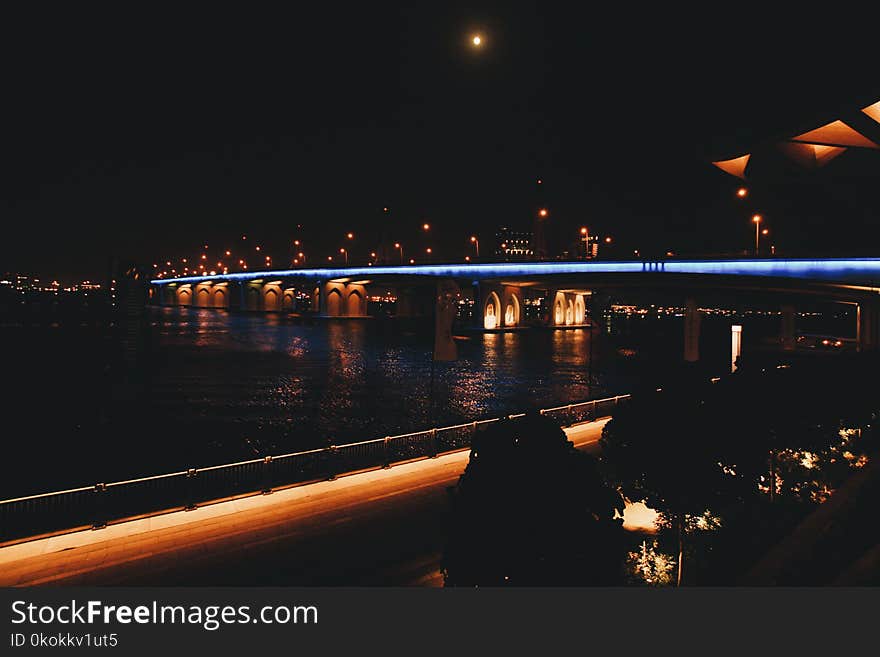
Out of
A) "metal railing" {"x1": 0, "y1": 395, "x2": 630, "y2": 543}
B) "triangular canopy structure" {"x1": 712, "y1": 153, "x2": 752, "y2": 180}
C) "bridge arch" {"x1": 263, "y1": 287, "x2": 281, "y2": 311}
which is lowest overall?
"metal railing" {"x1": 0, "y1": 395, "x2": 630, "y2": 543}

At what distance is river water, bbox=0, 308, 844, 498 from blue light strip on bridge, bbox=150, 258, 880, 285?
9939 millimetres

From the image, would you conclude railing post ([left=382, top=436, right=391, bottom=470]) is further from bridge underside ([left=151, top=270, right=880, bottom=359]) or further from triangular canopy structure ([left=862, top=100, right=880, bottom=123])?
triangular canopy structure ([left=862, top=100, right=880, bottom=123])

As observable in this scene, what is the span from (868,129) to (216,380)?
46.8 meters

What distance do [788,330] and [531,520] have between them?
260 feet

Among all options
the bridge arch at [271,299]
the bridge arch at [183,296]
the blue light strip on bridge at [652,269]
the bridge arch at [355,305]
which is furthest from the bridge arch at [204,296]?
the bridge arch at [355,305]

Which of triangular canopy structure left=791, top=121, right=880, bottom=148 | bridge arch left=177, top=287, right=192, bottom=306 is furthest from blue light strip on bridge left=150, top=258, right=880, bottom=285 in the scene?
bridge arch left=177, top=287, right=192, bottom=306

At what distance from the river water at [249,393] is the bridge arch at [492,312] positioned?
16185mm

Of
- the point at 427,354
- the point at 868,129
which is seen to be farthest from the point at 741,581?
the point at 427,354

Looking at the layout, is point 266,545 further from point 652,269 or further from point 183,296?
point 183,296

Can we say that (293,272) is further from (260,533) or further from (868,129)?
(260,533)

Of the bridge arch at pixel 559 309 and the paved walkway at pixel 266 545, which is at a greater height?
the bridge arch at pixel 559 309

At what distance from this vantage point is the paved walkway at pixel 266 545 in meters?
9.33

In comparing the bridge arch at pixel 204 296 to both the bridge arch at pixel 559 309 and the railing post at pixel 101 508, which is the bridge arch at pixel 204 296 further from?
the railing post at pixel 101 508

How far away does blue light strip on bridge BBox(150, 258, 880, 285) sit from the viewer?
44219mm
